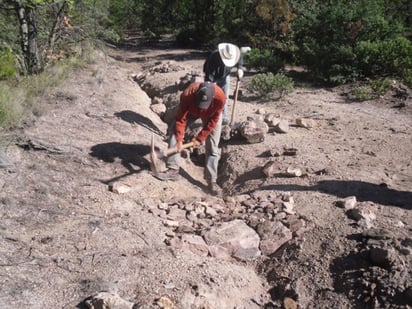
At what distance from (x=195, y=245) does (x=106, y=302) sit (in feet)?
3.65

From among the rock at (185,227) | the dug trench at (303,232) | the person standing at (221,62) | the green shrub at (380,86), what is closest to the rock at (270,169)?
the dug trench at (303,232)

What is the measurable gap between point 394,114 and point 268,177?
3.47 m

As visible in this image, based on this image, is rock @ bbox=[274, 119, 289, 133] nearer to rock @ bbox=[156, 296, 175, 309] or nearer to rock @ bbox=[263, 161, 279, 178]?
rock @ bbox=[263, 161, 279, 178]

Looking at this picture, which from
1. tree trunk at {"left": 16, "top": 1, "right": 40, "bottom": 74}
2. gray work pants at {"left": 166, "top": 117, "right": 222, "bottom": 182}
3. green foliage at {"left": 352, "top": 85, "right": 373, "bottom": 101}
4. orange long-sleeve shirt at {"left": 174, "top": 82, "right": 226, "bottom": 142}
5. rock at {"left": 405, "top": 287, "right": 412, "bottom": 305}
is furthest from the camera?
green foliage at {"left": 352, "top": 85, "right": 373, "bottom": 101}

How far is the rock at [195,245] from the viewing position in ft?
12.6

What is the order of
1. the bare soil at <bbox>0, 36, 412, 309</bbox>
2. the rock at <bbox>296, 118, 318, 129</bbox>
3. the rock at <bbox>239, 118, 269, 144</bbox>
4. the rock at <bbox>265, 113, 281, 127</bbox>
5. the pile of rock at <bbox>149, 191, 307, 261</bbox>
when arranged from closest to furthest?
the bare soil at <bbox>0, 36, 412, 309</bbox>
the pile of rock at <bbox>149, 191, 307, 261</bbox>
the rock at <bbox>239, 118, 269, 144</bbox>
the rock at <bbox>265, 113, 281, 127</bbox>
the rock at <bbox>296, 118, 318, 129</bbox>

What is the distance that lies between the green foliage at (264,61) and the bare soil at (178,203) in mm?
3547

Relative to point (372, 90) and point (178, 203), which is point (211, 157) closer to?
point (178, 203)

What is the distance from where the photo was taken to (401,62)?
29.1 feet

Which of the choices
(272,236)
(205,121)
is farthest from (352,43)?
(272,236)

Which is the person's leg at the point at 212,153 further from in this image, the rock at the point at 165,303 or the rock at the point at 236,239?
the rock at the point at 165,303

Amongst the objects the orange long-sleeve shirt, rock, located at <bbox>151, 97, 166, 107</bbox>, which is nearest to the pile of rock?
the orange long-sleeve shirt

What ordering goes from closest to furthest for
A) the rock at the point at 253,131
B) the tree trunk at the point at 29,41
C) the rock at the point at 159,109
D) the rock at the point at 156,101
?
1. the rock at the point at 253,131
2. the tree trunk at the point at 29,41
3. the rock at the point at 159,109
4. the rock at the point at 156,101

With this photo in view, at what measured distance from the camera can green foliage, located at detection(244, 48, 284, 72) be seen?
33.4ft
